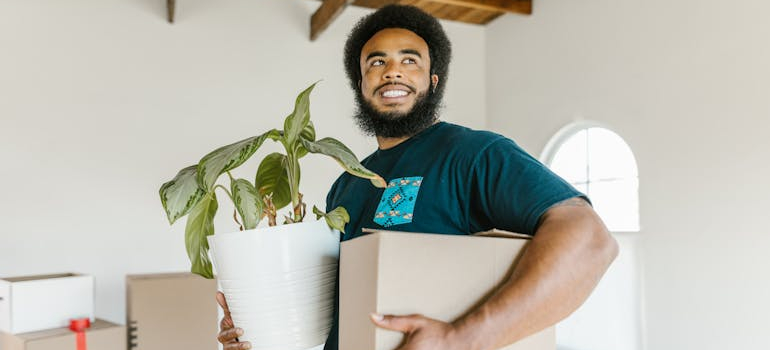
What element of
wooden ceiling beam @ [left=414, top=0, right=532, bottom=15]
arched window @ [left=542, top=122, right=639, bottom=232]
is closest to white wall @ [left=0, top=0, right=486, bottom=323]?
wooden ceiling beam @ [left=414, top=0, right=532, bottom=15]

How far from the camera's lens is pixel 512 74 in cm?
445

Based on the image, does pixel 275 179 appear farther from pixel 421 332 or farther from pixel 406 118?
pixel 421 332

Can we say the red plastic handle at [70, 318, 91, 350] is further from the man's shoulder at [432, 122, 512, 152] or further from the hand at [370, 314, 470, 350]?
the hand at [370, 314, 470, 350]

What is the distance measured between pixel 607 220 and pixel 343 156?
3219 mm

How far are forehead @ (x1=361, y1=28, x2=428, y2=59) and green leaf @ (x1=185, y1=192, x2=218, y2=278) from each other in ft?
1.74

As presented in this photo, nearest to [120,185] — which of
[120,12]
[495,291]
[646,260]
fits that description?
[120,12]

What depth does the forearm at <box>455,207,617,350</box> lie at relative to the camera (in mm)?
766

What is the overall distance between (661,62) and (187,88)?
2.77m

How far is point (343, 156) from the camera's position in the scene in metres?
0.91

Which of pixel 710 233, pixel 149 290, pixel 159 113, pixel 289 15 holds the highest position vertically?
pixel 289 15

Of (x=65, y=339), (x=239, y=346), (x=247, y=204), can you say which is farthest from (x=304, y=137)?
(x=65, y=339)

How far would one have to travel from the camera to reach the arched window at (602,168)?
362 centimetres

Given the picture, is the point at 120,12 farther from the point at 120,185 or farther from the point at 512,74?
the point at 512,74

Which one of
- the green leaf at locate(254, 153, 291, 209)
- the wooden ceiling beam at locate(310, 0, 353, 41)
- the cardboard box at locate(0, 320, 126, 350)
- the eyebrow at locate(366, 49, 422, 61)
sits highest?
the wooden ceiling beam at locate(310, 0, 353, 41)
